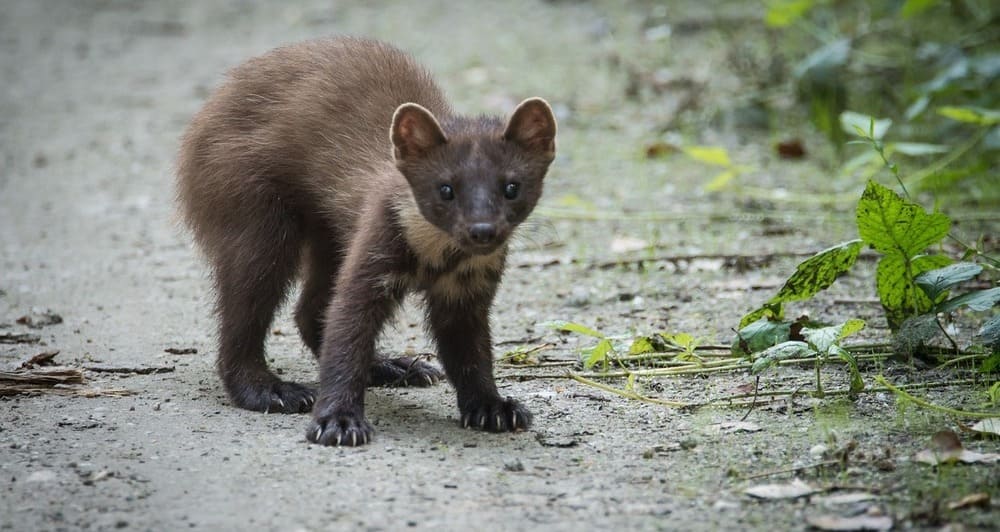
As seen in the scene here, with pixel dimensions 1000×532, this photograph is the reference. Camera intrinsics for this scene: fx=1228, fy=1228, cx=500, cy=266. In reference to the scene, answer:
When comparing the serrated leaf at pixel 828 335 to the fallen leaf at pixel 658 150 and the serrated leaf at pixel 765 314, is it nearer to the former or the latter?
the serrated leaf at pixel 765 314

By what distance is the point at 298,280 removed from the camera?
5762 millimetres

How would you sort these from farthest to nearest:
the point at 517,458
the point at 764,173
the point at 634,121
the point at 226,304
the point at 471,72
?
the point at 471,72 → the point at 634,121 → the point at 764,173 → the point at 226,304 → the point at 517,458

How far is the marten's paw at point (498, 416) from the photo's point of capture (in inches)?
191

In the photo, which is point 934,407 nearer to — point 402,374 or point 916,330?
point 916,330

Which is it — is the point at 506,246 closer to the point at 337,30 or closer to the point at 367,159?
the point at 367,159

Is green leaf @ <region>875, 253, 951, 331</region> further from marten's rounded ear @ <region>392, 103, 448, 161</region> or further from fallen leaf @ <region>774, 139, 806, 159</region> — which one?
fallen leaf @ <region>774, 139, 806, 159</region>

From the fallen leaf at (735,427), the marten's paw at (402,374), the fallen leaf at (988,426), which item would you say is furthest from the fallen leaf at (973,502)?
the marten's paw at (402,374)

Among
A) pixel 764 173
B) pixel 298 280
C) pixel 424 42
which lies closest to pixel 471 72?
pixel 424 42

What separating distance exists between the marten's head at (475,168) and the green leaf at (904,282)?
1.49m

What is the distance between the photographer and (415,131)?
15.9 feet

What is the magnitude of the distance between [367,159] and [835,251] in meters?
2.04

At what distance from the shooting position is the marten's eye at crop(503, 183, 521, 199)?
4797 millimetres

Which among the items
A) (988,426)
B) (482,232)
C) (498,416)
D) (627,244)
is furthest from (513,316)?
(988,426)

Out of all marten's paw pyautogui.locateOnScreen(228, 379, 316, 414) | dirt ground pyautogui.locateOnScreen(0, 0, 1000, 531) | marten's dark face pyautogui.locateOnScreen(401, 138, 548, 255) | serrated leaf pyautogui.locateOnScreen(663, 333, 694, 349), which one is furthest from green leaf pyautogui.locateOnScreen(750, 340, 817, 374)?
marten's paw pyautogui.locateOnScreen(228, 379, 316, 414)
